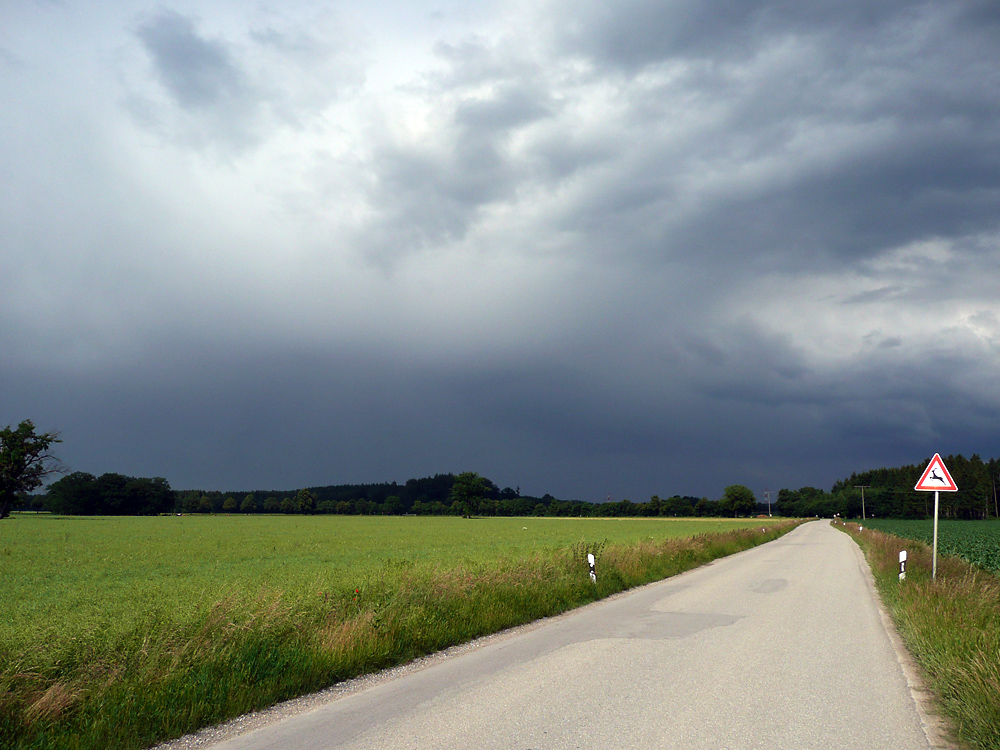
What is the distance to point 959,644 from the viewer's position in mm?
7957

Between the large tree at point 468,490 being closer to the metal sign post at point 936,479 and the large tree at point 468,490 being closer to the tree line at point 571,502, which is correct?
the tree line at point 571,502

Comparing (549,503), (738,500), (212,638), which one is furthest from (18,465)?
(738,500)

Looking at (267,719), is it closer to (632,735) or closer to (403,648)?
(403,648)

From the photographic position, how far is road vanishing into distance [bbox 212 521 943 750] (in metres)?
5.62

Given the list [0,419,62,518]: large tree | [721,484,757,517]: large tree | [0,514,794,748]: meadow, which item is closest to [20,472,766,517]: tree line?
[721,484,757,517]: large tree

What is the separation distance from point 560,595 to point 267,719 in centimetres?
832

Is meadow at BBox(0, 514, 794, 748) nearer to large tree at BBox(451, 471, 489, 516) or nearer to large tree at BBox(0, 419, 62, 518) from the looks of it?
large tree at BBox(0, 419, 62, 518)

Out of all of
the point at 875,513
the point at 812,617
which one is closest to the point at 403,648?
the point at 812,617

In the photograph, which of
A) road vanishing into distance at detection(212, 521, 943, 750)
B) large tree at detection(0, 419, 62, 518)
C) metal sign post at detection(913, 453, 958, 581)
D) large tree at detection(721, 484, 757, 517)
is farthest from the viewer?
large tree at detection(721, 484, 757, 517)

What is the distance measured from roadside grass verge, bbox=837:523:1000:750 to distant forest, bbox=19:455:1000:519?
13818 cm

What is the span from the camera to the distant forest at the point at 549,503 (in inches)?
5507

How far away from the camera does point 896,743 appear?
560 centimetres

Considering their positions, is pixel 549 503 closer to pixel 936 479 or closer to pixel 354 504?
pixel 354 504

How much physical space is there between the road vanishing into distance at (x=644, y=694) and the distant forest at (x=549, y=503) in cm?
13917
